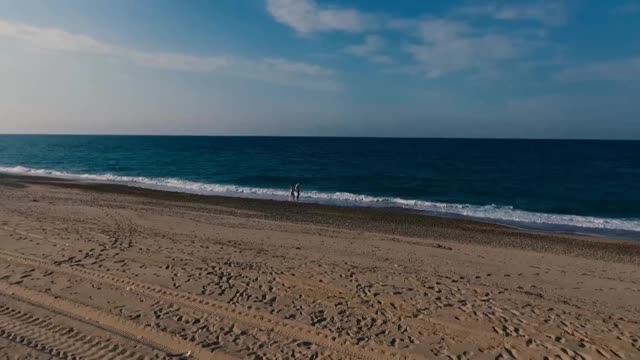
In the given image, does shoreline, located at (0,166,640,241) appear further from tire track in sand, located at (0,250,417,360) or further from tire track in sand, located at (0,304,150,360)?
tire track in sand, located at (0,304,150,360)

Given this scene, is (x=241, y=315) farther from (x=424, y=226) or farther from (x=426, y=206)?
(x=426, y=206)

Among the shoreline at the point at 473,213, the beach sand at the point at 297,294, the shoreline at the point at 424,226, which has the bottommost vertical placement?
the shoreline at the point at 473,213

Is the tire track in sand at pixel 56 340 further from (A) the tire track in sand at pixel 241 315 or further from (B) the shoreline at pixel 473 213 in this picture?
(B) the shoreline at pixel 473 213

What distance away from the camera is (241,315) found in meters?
7.48

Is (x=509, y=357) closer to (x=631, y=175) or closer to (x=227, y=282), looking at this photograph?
(x=227, y=282)

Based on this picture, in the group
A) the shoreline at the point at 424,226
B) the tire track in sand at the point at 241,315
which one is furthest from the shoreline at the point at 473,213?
the tire track in sand at the point at 241,315

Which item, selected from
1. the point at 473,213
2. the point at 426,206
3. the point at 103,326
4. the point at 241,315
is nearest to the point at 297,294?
the point at 241,315

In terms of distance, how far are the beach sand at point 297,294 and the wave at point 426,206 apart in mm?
6521

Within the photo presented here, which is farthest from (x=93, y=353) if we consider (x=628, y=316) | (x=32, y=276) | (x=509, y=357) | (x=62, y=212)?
(x=62, y=212)

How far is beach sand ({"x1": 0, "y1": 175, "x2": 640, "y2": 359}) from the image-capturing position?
21.5 ft

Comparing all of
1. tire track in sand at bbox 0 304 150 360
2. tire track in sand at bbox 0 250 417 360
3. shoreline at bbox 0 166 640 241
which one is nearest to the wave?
shoreline at bbox 0 166 640 241

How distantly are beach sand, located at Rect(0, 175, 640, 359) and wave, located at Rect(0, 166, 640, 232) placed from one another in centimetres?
652

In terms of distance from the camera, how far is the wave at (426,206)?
22.8m

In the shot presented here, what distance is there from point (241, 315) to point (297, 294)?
1.44 metres
